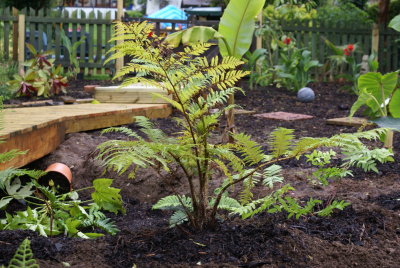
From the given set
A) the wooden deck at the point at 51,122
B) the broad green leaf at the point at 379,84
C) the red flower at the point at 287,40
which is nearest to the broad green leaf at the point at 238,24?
the broad green leaf at the point at 379,84

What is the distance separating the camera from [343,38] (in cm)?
1420

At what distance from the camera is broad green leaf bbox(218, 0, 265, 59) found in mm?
4891

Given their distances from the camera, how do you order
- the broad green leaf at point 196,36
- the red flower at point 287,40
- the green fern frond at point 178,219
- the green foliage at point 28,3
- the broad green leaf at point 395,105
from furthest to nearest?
1. the green foliage at point 28,3
2. the red flower at point 287,40
3. the broad green leaf at point 196,36
4. the broad green leaf at point 395,105
5. the green fern frond at point 178,219

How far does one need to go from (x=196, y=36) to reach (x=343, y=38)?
9.96 m

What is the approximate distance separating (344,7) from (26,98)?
12061 millimetres

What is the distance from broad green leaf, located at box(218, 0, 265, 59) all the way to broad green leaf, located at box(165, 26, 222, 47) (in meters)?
0.12

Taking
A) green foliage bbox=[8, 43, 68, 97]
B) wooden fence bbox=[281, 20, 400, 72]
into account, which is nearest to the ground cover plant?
green foliage bbox=[8, 43, 68, 97]

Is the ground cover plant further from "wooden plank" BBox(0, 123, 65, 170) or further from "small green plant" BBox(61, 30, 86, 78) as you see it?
"small green plant" BBox(61, 30, 86, 78)

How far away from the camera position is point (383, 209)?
3.32 meters

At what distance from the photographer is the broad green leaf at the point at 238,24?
16.0 feet

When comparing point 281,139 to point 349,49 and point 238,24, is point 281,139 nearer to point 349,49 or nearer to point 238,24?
point 238,24

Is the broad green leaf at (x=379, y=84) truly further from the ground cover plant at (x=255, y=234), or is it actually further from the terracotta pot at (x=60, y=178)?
the terracotta pot at (x=60, y=178)

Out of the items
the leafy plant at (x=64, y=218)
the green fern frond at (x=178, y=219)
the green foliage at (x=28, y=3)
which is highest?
the green foliage at (x=28, y=3)

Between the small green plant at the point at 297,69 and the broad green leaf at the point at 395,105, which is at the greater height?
the broad green leaf at the point at 395,105
